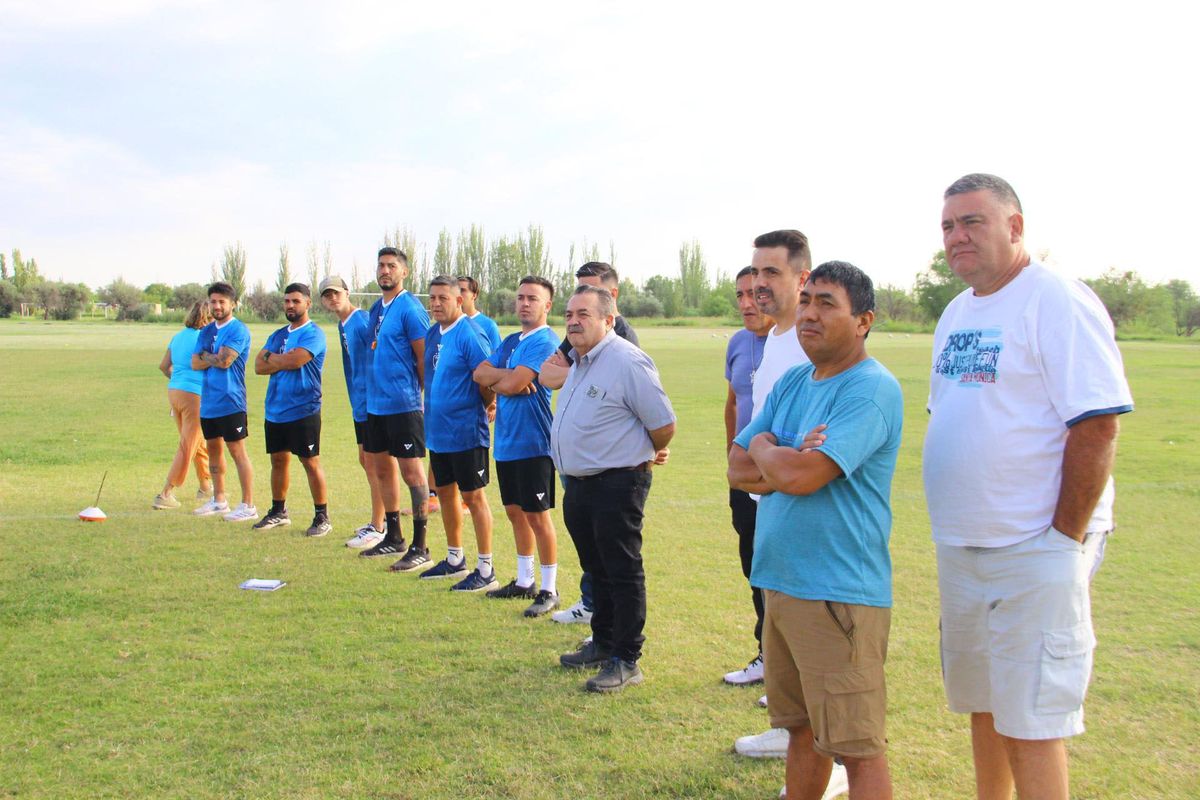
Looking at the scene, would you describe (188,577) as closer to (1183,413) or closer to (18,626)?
(18,626)

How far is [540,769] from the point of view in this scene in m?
3.98

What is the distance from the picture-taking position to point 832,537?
3086 millimetres

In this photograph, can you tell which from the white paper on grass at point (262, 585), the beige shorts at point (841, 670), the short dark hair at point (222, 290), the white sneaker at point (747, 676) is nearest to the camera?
the beige shorts at point (841, 670)

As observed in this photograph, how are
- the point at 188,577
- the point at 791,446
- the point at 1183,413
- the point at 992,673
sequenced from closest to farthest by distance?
the point at 992,673
the point at 791,446
the point at 188,577
the point at 1183,413

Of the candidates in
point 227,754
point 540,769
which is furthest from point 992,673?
point 227,754

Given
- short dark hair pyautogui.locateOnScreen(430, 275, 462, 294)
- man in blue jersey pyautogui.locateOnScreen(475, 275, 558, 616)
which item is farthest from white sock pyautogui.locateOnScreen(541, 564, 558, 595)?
short dark hair pyautogui.locateOnScreen(430, 275, 462, 294)

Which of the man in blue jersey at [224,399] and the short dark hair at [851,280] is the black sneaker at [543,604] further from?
the man in blue jersey at [224,399]

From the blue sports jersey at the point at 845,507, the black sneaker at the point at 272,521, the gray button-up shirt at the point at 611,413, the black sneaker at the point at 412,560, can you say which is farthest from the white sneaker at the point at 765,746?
the black sneaker at the point at 272,521

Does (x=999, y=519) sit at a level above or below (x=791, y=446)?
below

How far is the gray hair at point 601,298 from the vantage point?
16.9 ft

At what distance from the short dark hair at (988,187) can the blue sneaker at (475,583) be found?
15.5 ft

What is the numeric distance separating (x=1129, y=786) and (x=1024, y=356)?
212 cm

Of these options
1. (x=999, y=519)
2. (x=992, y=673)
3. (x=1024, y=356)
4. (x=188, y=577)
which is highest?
(x=1024, y=356)

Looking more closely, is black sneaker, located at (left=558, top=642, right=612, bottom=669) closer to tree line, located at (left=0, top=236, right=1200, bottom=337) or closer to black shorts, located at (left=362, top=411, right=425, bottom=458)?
black shorts, located at (left=362, top=411, right=425, bottom=458)
